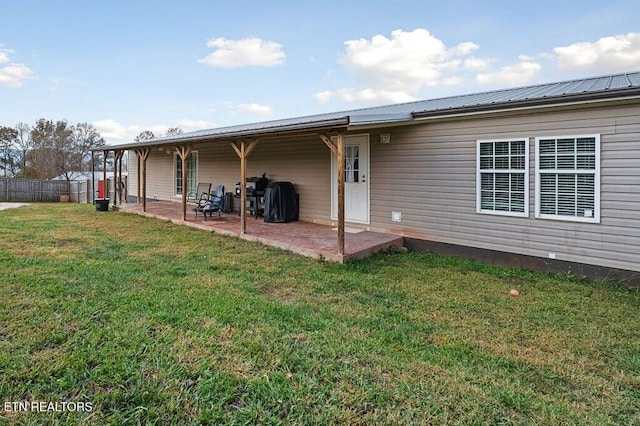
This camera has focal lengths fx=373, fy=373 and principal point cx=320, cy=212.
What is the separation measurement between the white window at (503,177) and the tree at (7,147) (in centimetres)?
3283

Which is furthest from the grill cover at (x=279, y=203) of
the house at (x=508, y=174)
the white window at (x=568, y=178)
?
the white window at (x=568, y=178)

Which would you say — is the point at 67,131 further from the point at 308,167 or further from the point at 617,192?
the point at 617,192

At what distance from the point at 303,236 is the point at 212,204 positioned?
141 inches

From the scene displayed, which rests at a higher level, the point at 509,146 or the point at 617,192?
the point at 509,146

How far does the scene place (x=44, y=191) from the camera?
1720 centimetres

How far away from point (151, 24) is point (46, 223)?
5672 millimetres

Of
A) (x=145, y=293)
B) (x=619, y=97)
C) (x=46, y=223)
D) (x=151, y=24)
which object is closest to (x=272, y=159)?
(x=151, y=24)

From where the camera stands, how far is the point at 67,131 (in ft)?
91.7

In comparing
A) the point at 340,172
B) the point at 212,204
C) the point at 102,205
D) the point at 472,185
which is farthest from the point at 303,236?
the point at 102,205

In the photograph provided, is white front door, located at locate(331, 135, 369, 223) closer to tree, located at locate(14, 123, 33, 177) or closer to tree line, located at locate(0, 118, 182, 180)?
tree line, located at locate(0, 118, 182, 180)

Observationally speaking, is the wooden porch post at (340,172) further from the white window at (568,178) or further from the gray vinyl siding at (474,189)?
the white window at (568,178)

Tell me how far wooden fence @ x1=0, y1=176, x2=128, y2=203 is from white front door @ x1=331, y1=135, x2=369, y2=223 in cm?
1369

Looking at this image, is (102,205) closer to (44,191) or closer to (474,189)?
(44,191)

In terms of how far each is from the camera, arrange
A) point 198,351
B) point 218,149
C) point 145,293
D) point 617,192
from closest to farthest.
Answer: point 198,351
point 145,293
point 617,192
point 218,149
